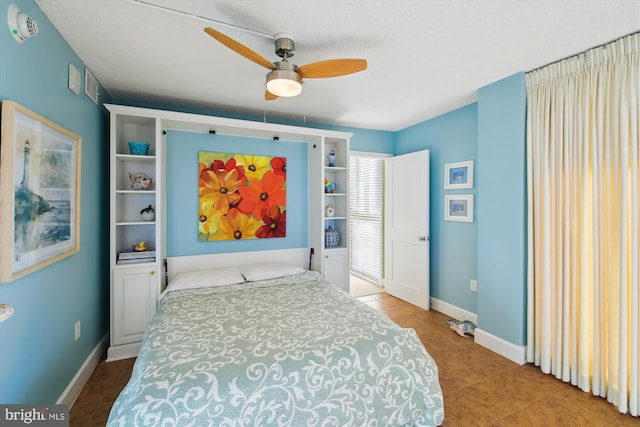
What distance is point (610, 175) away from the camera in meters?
2.01

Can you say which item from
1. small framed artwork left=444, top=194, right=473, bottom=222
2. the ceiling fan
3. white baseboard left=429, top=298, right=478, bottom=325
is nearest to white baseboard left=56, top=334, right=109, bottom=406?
the ceiling fan

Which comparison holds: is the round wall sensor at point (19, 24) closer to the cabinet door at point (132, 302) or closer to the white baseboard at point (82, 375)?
the cabinet door at point (132, 302)

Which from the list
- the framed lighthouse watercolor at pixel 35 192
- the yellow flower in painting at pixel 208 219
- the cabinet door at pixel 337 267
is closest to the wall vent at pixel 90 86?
the framed lighthouse watercolor at pixel 35 192

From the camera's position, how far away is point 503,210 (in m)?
2.63

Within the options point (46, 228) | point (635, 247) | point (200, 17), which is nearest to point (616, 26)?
point (635, 247)

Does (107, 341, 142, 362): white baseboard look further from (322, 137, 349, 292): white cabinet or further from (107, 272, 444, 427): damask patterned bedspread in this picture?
(322, 137, 349, 292): white cabinet

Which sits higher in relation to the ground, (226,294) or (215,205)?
(215,205)

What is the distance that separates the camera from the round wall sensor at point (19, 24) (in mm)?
1367

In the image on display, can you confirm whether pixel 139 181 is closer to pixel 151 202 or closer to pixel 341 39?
pixel 151 202

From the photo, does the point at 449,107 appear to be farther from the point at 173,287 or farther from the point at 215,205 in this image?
the point at 173,287

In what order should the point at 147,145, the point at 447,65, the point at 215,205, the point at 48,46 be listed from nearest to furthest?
the point at 48,46 < the point at 447,65 < the point at 147,145 < the point at 215,205

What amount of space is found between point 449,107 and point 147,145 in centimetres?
330

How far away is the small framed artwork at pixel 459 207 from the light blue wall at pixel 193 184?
195cm
